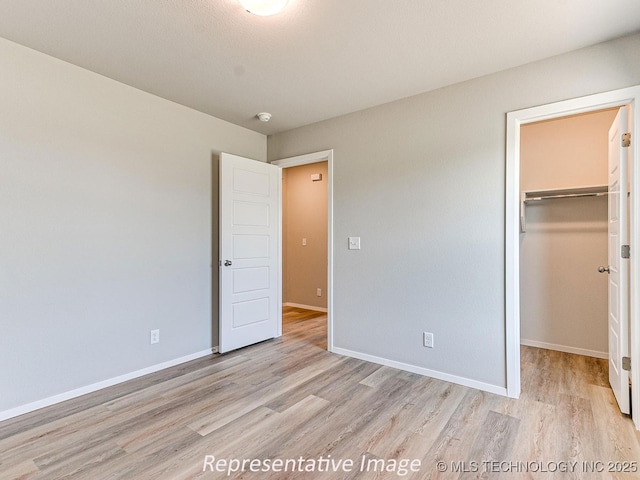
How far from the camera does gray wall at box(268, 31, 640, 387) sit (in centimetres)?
242

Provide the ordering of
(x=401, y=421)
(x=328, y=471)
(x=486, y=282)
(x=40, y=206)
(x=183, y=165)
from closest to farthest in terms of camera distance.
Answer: (x=328, y=471), (x=401, y=421), (x=40, y=206), (x=486, y=282), (x=183, y=165)

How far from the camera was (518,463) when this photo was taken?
1.73m

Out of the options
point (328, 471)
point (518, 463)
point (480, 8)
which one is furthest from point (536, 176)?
point (328, 471)

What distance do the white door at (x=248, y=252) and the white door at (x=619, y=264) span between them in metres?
3.03

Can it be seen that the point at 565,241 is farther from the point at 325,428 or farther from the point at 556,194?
the point at 325,428

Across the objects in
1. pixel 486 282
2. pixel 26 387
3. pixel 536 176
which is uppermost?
pixel 536 176

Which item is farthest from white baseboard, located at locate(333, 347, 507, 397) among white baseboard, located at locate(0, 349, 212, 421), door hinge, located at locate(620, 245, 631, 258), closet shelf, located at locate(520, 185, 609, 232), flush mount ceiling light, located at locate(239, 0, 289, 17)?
flush mount ceiling light, located at locate(239, 0, 289, 17)

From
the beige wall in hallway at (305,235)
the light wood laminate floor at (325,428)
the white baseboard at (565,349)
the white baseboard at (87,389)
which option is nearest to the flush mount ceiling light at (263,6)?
the light wood laminate floor at (325,428)

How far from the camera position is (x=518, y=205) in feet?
7.88

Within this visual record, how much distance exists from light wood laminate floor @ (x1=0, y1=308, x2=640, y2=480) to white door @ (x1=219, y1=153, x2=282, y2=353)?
2.19 ft

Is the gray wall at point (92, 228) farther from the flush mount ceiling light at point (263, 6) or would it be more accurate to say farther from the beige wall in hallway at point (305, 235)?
the beige wall in hallway at point (305, 235)

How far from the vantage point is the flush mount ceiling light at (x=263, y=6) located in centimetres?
171

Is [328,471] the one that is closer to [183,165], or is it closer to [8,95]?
[183,165]

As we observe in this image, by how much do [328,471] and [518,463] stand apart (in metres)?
1.00
